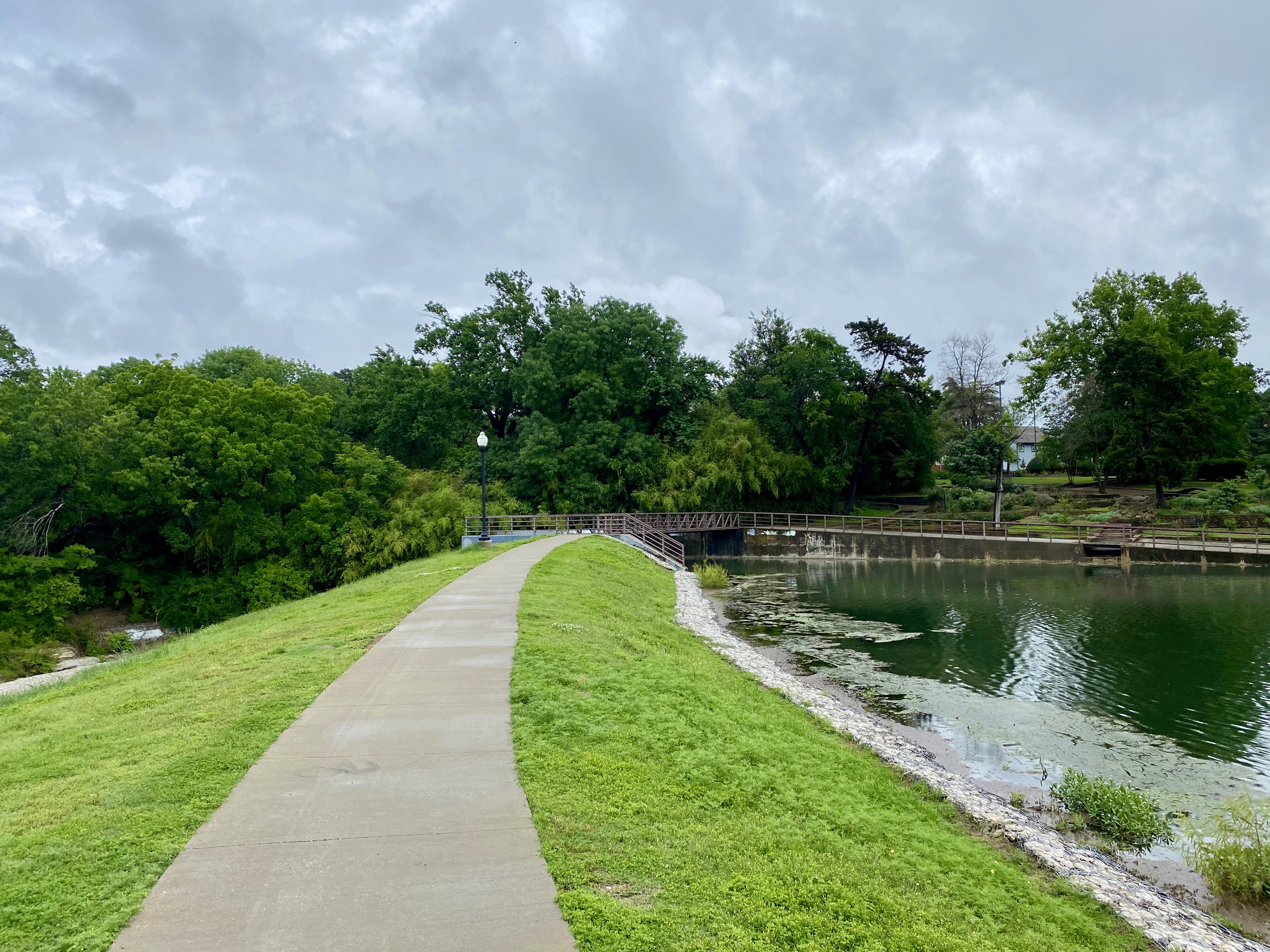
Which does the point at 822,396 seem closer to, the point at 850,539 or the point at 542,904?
the point at 850,539

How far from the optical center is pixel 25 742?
723 centimetres

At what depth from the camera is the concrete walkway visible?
12.6 feet

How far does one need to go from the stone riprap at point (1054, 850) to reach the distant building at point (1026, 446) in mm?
68455

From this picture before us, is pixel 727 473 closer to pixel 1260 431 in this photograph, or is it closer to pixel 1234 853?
pixel 1234 853

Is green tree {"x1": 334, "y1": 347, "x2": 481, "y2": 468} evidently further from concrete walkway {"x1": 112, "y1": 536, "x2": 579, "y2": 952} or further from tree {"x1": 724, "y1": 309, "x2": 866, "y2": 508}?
concrete walkway {"x1": 112, "y1": 536, "x2": 579, "y2": 952}

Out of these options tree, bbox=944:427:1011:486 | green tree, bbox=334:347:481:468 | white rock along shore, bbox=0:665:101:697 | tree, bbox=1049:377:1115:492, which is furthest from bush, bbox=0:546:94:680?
tree, bbox=1049:377:1115:492

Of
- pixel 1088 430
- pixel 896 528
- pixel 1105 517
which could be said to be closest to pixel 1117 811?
pixel 896 528

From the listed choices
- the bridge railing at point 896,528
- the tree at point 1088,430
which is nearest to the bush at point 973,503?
the bridge railing at point 896,528

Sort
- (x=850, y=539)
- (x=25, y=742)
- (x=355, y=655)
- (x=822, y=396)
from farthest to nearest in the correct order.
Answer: (x=822, y=396) < (x=850, y=539) < (x=355, y=655) < (x=25, y=742)

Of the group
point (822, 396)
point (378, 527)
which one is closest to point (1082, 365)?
point (822, 396)

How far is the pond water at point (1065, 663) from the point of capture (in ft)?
34.9

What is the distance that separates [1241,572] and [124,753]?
3716 cm

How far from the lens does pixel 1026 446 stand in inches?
3140

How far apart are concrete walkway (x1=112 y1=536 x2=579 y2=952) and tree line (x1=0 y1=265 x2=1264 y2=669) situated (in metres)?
22.9
